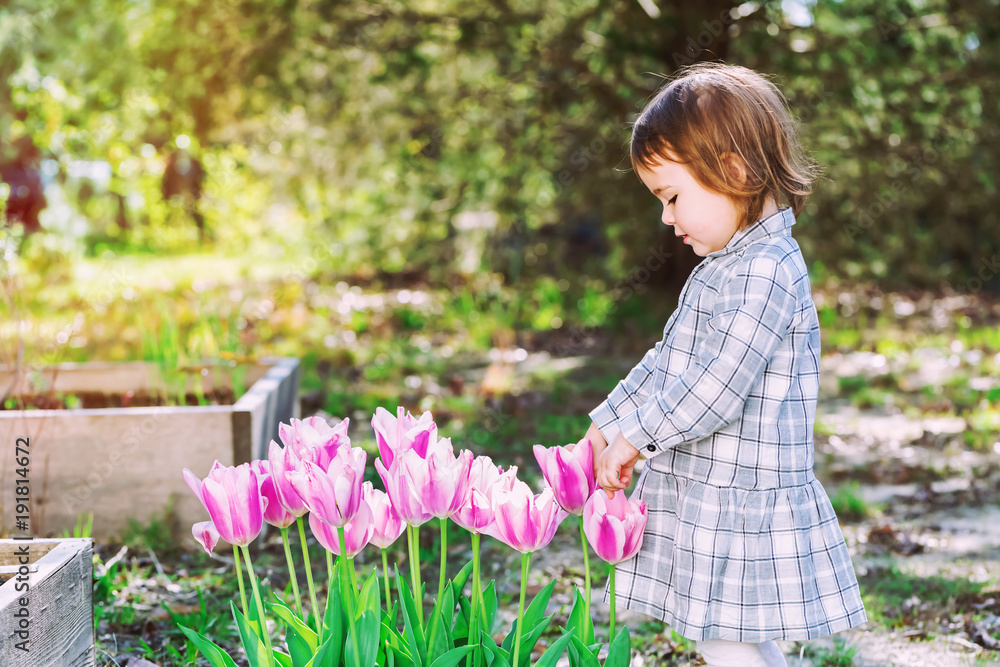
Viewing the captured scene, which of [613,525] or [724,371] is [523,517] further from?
[724,371]

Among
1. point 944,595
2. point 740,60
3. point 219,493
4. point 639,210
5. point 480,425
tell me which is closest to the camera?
point 219,493

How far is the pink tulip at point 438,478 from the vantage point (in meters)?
1.36

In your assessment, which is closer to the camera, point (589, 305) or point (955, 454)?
point (955, 454)

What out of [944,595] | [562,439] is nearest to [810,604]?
[944,595]

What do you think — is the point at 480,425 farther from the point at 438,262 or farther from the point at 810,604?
the point at 438,262

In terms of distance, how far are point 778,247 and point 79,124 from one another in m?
4.82

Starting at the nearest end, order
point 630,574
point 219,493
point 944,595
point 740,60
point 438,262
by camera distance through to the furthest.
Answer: point 219,493
point 630,574
point 944,595
point 740,60
point 438,262

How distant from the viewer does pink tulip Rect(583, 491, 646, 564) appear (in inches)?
59.0

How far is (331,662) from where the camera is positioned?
1.46 m

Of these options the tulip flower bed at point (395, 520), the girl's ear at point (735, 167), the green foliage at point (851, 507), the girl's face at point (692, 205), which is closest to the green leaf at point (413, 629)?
the tulip flower bed at point (395, 520)

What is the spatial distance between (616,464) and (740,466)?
0.77 ft

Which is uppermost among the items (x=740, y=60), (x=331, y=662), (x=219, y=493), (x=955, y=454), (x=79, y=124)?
(x=740, y=60)

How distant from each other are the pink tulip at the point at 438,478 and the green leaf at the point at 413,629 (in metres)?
0.18

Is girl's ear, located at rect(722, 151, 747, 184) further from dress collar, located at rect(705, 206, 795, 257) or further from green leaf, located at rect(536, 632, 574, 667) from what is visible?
green leaf, located at rect(536, 632, 574, 667)
